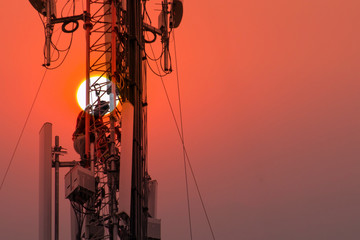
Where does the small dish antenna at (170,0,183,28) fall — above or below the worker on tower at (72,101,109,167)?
above

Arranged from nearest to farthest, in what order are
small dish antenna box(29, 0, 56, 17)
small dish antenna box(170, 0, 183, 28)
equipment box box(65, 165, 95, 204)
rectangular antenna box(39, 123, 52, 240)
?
equipment box box(65, 165, 95, 204)
rectangular antenna box(39, 123, 52, 240)
small dish antenna box(29, 0, 56, 17)
small dish antenna box(170, 0, 183, 28)

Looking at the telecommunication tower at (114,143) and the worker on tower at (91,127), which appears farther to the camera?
the worker on tower at (91,127)

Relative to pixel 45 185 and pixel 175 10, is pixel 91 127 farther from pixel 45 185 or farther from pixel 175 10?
pixel 175 10

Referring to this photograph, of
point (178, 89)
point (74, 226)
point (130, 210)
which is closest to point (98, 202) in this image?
point (74, 226)

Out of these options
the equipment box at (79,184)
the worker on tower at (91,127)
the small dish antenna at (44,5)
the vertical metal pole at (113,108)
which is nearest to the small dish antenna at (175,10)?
the vertical metal pole at (113,108)

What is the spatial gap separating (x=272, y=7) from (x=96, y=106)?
8033 mm

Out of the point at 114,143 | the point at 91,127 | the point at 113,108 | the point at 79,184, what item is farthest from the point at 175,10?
the point at 79,184

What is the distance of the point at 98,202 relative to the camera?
17156 millimetres

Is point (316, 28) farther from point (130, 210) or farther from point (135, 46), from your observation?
point (130, 210)

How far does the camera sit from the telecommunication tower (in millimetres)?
15305

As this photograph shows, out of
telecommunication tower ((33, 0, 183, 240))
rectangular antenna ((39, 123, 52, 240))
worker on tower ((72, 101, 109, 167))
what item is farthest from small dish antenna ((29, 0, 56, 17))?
rectangular antenna ((39, 123, 52, 240))

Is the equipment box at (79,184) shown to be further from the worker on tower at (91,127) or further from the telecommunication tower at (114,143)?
the worker on tower at (91,127)

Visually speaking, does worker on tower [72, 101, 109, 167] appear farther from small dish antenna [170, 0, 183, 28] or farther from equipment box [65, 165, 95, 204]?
small dish antenna [170, 0, 183, 28]

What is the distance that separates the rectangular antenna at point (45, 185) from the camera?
16.4 metres
